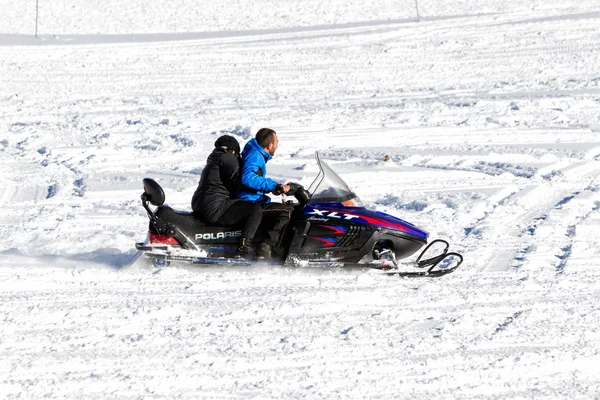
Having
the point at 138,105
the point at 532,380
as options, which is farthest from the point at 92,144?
the point at 532,380

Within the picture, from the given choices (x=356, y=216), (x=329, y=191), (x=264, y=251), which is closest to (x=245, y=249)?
(x=264, y=251)

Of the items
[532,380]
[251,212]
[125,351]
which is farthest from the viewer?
[251,212]

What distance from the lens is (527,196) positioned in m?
9.21

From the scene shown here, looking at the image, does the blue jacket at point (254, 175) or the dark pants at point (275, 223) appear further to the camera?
the dark pants at point (275, 223)

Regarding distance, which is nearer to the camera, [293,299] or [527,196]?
[293,299]

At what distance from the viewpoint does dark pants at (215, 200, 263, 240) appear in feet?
22.4

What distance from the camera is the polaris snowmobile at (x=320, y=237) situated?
6832 mm

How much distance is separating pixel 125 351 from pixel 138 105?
8918 millimetres

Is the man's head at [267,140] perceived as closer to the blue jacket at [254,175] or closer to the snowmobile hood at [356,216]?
the blue jacket at [254,175]

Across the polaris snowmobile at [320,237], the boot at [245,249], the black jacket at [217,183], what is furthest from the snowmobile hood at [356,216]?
the black jacket at [217,183]

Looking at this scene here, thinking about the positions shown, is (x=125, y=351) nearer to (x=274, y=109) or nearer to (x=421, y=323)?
(x=421, y=323)

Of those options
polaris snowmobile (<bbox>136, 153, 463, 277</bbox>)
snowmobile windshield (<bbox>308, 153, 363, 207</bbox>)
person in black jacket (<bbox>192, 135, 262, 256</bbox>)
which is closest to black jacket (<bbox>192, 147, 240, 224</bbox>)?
person in black jacket (<bbox>192, 135, 262, 256</bbox>)

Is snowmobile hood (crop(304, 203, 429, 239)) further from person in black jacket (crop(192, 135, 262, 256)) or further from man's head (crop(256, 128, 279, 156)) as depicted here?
man's head (crop(256, 128, 279, 156))

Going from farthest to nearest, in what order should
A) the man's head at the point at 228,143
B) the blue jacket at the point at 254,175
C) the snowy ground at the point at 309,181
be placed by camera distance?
the man's head at the point at 228,143
the blue jacket at the point at 254,175
the snowy ground at the point at 309,181
